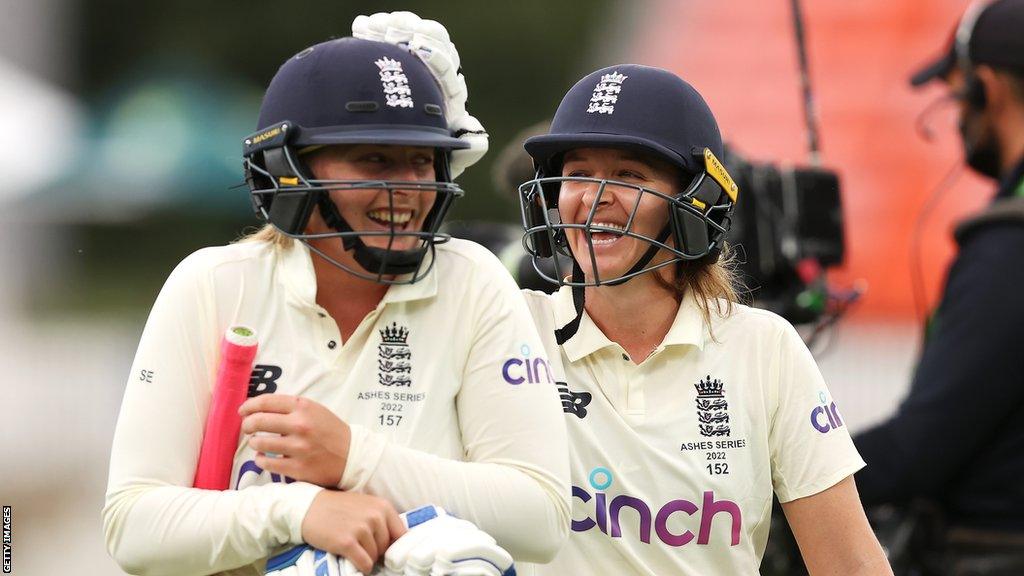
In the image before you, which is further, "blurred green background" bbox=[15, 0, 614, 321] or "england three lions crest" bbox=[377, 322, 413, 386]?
"blurred green background" bbox=[15, 0, 614, 321]

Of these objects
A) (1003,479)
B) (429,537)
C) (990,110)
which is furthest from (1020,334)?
(429,537)

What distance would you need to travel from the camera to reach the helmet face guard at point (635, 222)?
2.67 metres

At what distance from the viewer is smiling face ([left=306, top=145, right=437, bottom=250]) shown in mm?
2314

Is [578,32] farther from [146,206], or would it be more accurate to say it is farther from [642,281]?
[642,281]

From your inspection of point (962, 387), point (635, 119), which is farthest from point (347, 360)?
point (962, 387)

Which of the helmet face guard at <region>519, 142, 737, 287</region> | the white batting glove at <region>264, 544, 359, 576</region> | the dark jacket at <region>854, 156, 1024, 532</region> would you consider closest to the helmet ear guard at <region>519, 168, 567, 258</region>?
the helmet face guard at <region>519, 142, 737, 287</region>

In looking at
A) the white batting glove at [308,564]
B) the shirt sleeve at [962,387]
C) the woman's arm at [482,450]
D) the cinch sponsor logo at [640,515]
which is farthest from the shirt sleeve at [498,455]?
the shirt sleeve at [962,387]

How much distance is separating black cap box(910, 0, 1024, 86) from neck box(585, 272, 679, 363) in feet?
6.35

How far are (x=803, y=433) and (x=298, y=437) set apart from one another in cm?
105

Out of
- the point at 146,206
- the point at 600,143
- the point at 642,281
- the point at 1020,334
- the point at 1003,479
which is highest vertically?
the point at 600,143

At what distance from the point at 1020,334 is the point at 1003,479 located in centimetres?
41

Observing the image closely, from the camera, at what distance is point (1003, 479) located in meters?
3.81

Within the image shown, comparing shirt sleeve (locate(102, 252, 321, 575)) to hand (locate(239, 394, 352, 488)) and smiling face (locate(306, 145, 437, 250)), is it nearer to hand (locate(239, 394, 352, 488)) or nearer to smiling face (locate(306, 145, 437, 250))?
hand (locate(239, 394, 352, 488))

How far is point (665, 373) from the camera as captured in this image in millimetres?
2732
